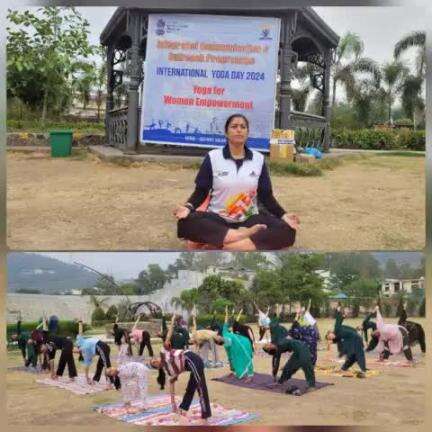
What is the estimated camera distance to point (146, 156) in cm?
285

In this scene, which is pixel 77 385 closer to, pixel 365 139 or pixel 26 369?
pixel 26 369

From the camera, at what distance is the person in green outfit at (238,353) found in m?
2.83

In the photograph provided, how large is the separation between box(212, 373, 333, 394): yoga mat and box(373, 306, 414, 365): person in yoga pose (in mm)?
304

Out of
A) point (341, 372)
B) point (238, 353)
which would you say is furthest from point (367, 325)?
point (238, 353)

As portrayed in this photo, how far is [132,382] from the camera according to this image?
2.79m

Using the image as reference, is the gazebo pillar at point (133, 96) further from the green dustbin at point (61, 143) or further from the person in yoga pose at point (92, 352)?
the person in yoga pose at point (92, 352)

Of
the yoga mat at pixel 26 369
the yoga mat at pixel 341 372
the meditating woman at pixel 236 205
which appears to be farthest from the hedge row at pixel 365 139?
the yoga mat at pixel 26 369

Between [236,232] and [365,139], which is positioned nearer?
[236,232]

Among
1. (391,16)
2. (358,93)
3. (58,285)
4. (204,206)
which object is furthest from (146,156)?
(391,16)

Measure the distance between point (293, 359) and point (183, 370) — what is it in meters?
0.50

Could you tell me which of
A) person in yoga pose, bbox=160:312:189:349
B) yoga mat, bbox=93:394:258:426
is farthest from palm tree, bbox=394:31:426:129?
yoga mat, bbox=93:394:258:426

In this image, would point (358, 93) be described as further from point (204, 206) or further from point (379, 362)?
point (379, 362)

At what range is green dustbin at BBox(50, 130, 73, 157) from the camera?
290 cm

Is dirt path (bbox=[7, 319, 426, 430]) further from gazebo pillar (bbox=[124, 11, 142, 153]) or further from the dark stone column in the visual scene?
the dark stone column
